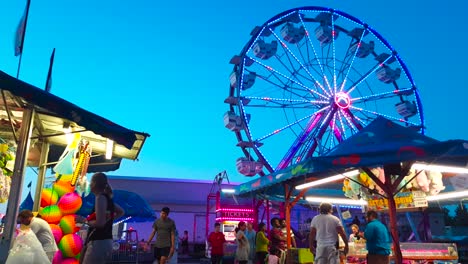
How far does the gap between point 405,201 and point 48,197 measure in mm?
6940

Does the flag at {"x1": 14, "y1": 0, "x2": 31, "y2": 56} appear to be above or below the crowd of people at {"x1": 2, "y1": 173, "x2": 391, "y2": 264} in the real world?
above

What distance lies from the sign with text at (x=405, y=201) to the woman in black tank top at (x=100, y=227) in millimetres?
6605

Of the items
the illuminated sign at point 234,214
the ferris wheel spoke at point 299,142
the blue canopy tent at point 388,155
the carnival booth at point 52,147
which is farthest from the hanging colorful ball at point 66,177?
the ferris wheel spoke at point 299,142

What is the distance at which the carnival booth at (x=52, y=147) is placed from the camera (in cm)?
545

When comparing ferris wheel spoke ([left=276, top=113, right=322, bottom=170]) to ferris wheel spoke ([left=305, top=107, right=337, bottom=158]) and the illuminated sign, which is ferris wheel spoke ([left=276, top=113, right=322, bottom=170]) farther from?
the illuminated sign

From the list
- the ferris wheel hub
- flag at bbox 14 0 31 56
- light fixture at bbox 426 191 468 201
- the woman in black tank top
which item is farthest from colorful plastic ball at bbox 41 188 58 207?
the ferris wheel hub

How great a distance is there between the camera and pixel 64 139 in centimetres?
878

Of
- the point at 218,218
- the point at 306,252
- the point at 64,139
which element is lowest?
the point at 306,252

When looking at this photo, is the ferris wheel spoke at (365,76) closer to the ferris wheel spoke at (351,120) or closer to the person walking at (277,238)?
the ferris wheel spoke at (351,120)

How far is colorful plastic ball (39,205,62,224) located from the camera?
265 inches

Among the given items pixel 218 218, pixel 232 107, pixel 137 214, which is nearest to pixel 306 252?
pixel 137 214

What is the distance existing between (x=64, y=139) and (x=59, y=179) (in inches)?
49.4

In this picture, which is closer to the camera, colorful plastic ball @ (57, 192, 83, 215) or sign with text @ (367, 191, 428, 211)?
colorful plastic ball @ (57, 192, 83, 215)

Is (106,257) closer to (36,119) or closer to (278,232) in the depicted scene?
(36,119)
